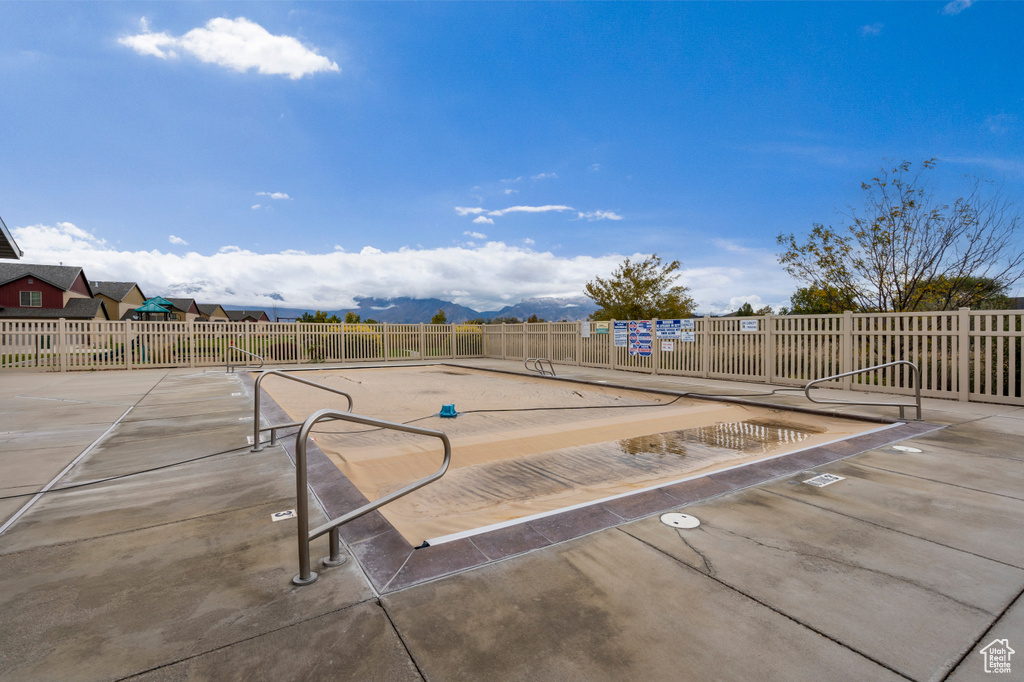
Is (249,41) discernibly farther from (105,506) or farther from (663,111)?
(663,111)

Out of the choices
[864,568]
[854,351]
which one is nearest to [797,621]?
[864,568]

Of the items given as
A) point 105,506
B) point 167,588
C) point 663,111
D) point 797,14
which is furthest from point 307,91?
point 167,588

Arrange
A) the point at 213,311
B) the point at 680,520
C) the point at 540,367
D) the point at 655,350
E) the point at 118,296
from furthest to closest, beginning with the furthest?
the point at 213,311, the point at 118,296, the point at 540,367, the point at 655,350, the point at 680,520

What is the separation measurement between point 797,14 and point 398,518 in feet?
58.8

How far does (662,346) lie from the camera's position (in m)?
12.3

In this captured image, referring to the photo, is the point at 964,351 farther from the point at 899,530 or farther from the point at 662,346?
the point at 899,530

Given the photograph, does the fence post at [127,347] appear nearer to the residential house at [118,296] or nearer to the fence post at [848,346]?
the fence post at [848,346]

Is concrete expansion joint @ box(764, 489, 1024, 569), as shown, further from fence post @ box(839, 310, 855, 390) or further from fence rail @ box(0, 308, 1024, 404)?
fence post @ box(839, 310, 855, 390)

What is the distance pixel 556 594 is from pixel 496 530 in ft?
2.26

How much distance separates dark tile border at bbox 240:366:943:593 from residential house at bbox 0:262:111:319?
163 ft

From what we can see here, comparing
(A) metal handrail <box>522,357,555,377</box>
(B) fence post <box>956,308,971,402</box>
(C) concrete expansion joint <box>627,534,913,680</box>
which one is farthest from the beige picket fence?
(C) concrete expansion joint <box>627,534,913,680</box>

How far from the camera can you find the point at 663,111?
64.1ft

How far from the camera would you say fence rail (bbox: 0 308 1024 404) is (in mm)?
7266

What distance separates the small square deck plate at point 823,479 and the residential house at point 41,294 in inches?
2049
